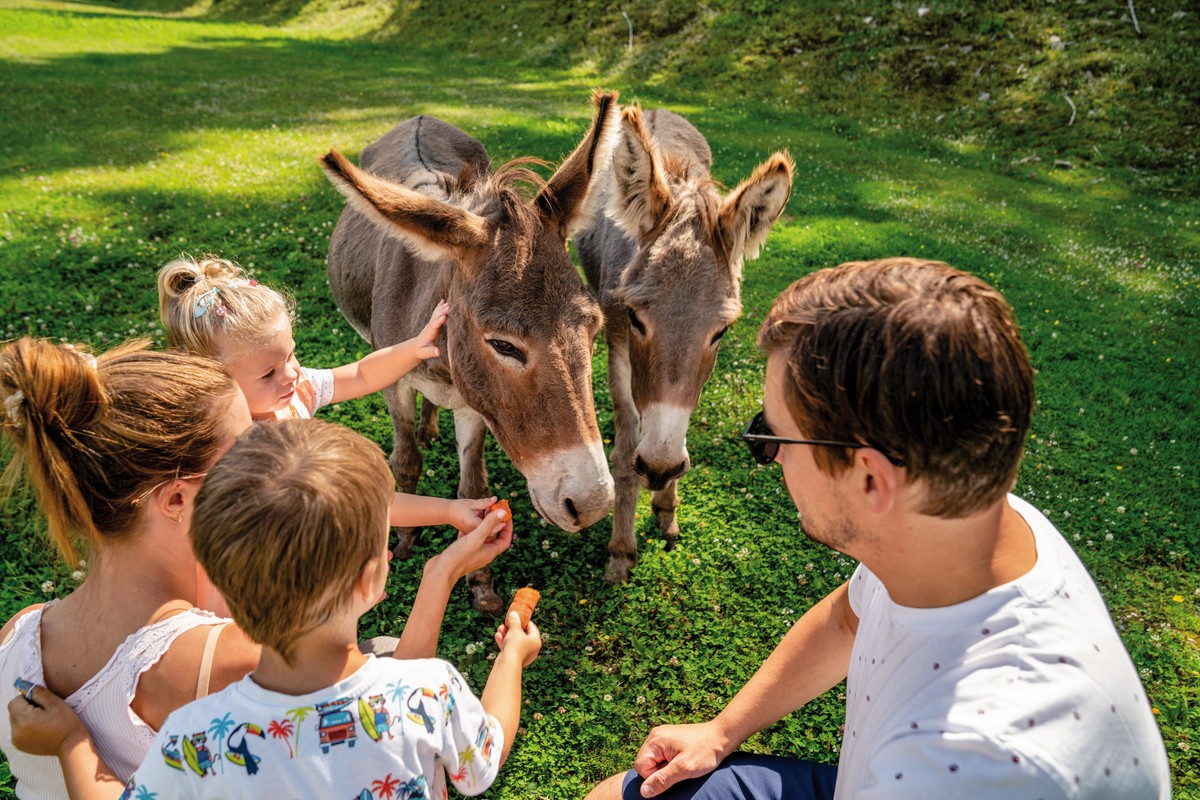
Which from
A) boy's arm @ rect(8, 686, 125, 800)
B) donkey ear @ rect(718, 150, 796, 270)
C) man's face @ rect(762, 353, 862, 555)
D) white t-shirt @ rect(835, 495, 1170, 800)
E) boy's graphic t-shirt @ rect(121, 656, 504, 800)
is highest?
donkey ear @ rect(718, 150, 796, 270)

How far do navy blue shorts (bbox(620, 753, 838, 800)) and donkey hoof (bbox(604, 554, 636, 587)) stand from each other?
2113 mm

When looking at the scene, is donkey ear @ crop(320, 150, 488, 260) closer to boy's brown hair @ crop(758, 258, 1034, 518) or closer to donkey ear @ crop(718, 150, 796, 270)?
donkey ear @ crop(718, 150, 796, 270)

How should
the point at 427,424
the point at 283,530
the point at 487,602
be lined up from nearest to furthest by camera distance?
1. the point at 283,530
2. the point at 487,602
3. the point at 427,424

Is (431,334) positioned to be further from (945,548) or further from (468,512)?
(945,548)

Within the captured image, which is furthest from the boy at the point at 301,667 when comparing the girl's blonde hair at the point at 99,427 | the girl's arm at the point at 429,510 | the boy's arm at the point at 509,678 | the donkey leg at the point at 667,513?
the donkey leg at the point at 667,513

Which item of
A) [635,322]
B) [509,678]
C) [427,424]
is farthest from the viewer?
[427,424]

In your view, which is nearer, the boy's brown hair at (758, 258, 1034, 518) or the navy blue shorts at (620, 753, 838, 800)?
the boy's brown hair at (758, 258, 1034, 518)

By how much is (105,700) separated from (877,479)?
7.06 feet

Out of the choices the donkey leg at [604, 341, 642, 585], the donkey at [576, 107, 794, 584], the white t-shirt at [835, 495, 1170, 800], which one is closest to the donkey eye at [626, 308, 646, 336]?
the donkey at [576, 107, 794, 584]

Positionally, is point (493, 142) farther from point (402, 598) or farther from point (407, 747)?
point (407, 747)

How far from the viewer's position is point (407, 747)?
5.65 feet

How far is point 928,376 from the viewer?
155 cm

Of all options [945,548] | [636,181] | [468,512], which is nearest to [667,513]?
[468,512]

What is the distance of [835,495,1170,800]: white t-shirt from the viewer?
1.41m
